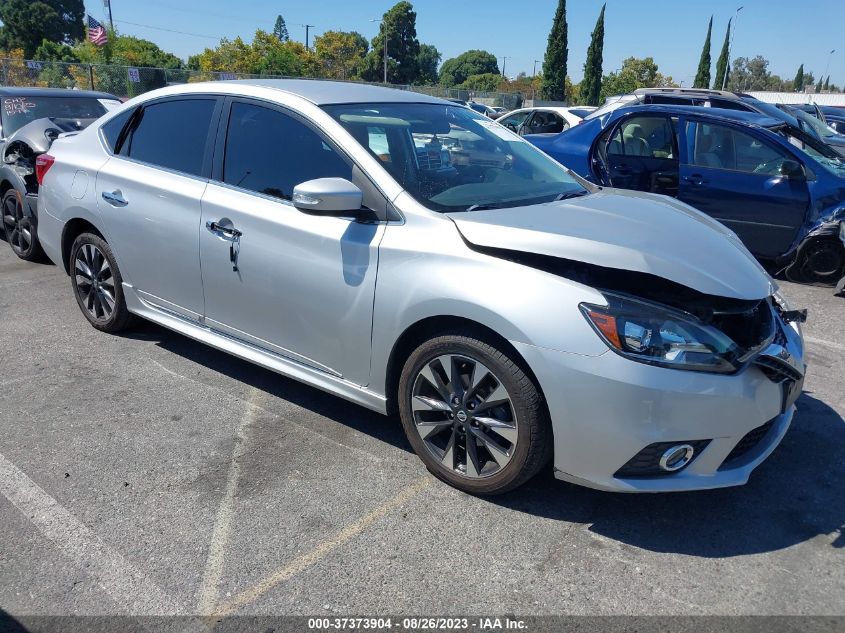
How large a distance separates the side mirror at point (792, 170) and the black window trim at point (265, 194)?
5219 millimetres

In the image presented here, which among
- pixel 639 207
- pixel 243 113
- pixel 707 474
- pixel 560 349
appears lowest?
pixel 707 474

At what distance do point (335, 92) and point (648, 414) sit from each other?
247 centimetres

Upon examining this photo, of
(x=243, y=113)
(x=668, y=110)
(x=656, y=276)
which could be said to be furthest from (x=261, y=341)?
(x=668, y=110)

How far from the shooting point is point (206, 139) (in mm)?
4051

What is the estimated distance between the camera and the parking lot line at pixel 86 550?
2451 mm

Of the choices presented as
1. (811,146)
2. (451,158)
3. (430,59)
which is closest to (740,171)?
(811,146)

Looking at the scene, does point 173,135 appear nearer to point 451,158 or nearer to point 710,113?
point 451,158

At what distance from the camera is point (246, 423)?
3.79 metres

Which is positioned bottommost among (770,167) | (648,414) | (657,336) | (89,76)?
(648,414)

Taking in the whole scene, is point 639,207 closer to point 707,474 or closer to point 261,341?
point 707,474

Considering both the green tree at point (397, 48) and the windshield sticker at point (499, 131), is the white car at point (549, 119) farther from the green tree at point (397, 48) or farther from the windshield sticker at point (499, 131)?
the green tree at point (397, 48)

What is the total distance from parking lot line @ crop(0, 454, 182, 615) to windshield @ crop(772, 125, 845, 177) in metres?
7.01

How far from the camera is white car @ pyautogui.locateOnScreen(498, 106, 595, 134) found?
14.0 meters

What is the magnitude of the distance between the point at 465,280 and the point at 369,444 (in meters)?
1.16
